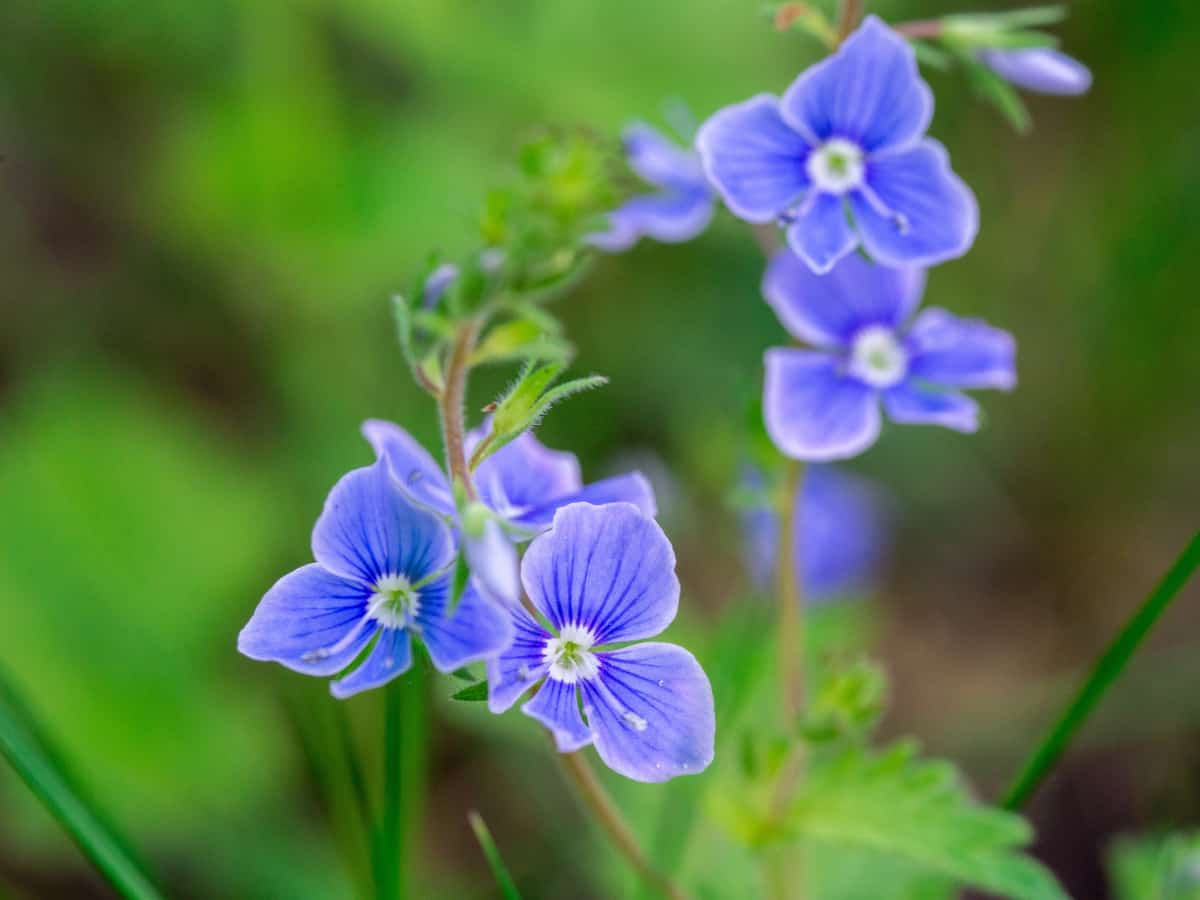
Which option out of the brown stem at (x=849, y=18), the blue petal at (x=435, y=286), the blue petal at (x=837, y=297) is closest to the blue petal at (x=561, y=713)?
the blue petal at (x=435, y=286)

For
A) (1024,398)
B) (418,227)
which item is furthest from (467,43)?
(1024,398)

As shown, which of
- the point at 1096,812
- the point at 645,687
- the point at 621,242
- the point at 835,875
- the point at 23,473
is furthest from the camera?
the point at 23,473

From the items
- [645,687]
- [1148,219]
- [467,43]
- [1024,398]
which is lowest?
[1024,398]

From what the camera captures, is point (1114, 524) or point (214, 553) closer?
point (214, 553)

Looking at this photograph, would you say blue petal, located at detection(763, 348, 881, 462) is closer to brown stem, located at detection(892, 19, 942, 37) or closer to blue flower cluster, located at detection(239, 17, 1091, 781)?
blue flower cluster, located at detection(239, 17, 1091, 781)

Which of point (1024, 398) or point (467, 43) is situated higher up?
point (467, 43)

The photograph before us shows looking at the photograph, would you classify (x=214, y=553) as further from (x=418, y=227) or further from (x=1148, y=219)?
(x=1148, y=219)

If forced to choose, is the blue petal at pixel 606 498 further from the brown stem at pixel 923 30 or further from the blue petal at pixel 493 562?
the brown stem at pixel 923 30
